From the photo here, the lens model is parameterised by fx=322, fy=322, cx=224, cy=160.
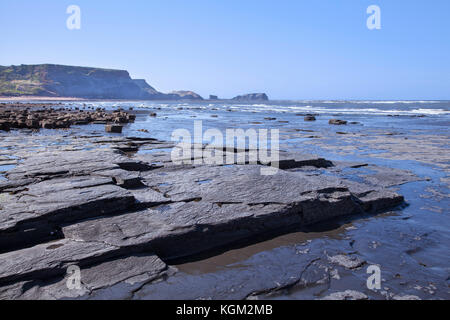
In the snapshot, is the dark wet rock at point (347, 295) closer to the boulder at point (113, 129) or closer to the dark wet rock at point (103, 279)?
the dark wet rock at point (103, 279)

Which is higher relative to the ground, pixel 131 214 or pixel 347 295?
pixel 131 214

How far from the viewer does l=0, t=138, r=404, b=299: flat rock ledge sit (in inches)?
137

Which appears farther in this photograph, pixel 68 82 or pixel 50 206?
pixel 68 82

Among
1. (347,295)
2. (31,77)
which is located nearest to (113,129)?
(347,295)

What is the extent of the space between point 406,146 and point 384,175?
279 inches

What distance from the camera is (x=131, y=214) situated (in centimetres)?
457

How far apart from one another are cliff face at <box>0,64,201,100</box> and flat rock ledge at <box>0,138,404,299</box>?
105882 mm

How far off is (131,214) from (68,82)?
146 meters

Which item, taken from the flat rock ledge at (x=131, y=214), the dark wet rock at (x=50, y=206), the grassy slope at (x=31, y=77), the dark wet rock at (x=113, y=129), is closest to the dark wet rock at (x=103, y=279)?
the flat rock ledge at (x=131, y=214)

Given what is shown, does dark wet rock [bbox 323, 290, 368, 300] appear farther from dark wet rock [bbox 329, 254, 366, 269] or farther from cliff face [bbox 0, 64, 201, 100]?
cliff face [bbox 0, 64, 201, 100]

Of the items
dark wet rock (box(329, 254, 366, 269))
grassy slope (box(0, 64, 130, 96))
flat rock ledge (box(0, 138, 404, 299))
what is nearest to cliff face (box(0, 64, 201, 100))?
grassy slope (box(0, 64, 130, 96))

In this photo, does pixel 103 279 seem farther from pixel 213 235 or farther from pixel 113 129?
pixel 113 129

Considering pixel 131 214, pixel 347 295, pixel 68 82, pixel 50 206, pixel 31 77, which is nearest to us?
pixel 347 295
